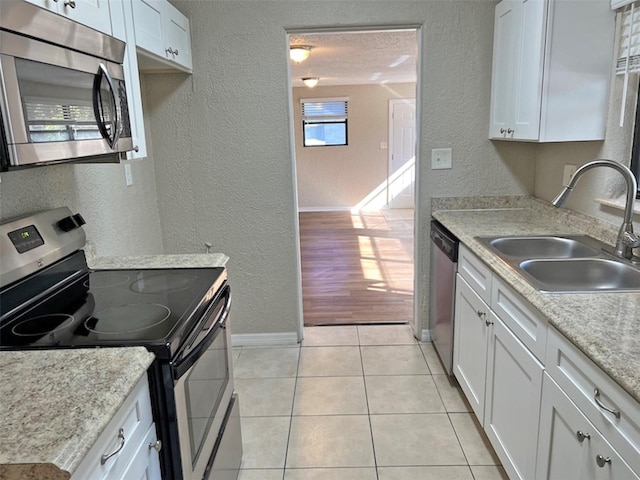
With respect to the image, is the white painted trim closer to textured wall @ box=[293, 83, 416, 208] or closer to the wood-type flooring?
textured wall @ box=[293, 83, 416, 208]

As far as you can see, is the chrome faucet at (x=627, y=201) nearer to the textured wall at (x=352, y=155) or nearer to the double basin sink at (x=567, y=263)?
the double basin sink at (x=567, y=263)

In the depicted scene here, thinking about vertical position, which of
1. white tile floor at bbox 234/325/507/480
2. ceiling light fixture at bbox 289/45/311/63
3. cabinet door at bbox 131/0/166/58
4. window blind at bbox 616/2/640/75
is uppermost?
ceiling light fixture at bbox 289/45/311/63

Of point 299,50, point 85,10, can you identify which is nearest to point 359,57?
point 299,50

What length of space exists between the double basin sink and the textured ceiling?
1382 millimetres

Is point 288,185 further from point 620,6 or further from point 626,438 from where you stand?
point 626,438

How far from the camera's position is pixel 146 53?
2.09m

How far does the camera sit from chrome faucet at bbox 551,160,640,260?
1744mm

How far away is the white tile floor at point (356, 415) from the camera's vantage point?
2.05 meters

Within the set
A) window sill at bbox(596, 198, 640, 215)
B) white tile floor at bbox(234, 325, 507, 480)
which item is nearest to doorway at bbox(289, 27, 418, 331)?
white tile floor at bbox(234, 325, 507, 480)

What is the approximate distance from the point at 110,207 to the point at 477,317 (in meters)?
1.79

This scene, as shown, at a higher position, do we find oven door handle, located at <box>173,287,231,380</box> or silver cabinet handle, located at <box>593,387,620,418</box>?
oven door handle, located at <box>173,287,231,380</box>

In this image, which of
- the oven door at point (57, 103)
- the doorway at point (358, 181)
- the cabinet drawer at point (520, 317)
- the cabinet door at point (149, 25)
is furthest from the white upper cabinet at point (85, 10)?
the doorway at point (358, 181)

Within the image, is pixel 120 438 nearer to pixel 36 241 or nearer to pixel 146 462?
pixel 146 462

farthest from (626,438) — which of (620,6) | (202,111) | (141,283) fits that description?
(202,111)
